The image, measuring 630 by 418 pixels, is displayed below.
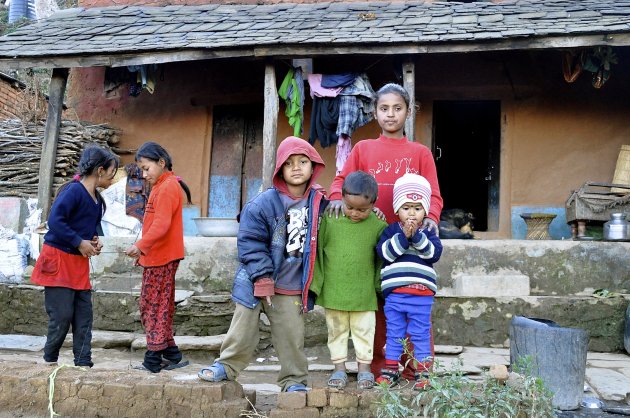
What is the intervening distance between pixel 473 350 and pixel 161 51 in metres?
4.89

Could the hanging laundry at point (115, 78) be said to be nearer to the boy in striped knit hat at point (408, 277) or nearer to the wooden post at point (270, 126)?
the wooden post at point (270, 126)

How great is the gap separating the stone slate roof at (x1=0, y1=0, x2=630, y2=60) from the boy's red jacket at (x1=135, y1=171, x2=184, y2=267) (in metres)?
3.12

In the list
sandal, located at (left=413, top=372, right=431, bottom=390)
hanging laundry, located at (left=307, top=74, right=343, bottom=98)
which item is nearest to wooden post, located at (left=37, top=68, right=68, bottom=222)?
hanging laundry, located at (left=307, top=74, right=343, bottom=98)

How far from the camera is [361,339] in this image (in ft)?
11.3

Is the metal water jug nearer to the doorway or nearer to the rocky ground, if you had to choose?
the rocky ground

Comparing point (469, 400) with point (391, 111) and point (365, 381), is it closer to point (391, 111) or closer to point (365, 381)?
point (365, 381)

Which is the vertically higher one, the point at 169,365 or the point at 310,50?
the point at 310,50

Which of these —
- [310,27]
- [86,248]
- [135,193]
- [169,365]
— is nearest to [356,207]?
[86,248]

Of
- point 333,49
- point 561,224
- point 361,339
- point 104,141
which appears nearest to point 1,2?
point 104,141

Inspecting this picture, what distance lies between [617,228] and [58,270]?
5487mm

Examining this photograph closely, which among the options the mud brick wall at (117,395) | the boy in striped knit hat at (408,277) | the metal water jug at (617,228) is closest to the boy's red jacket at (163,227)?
the mud brick wall at (117,395)

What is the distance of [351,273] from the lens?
3.46m

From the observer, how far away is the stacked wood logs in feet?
26.4

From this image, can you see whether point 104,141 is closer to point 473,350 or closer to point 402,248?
point 473,350
